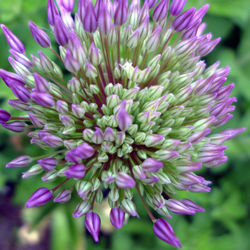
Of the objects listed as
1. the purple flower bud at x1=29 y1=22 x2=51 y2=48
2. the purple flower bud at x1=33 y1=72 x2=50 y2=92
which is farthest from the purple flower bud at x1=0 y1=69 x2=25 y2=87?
the purple flower bud at x1=29 y1=22 x2=51 y2=48

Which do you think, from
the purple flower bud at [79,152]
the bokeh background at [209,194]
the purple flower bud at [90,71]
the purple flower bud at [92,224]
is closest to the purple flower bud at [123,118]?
the purple flower bud at [79,152]

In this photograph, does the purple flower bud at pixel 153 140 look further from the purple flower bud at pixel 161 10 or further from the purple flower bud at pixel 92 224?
the purple flower bud at pixel 161 10

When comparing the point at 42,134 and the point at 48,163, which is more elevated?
the point at 42,134

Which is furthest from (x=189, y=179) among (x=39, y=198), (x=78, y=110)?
(x=39, y=198)

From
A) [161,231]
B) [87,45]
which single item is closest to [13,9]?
[87,45]

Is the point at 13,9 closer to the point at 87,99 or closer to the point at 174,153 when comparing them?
the point at 87,99

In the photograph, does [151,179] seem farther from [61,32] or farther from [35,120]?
[61,32]

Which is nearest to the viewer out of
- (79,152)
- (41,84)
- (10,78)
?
(79,152)
